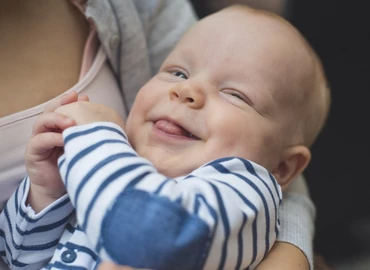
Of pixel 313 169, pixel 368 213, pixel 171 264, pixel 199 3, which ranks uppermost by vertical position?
pixel 171 264

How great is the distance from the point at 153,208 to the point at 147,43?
57cm

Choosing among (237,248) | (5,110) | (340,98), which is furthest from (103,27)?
(340,98)

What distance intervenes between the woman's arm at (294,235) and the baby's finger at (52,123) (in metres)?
0.33

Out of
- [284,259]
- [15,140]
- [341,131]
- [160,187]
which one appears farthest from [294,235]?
[341,131]

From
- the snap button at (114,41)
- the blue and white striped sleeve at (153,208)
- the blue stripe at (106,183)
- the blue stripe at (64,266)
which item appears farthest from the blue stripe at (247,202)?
the snap button at (114,41)

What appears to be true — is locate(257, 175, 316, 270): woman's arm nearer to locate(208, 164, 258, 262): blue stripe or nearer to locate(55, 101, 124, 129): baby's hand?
locate(208, 164, 258, 262): blue stripe

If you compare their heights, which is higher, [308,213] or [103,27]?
[103,27]

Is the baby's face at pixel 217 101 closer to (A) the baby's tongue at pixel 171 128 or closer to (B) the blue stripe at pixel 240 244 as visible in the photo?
(A) the baby's tongue at pixel 171 128

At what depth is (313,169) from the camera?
163 cm

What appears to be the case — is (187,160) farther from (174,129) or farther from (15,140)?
(15,140)

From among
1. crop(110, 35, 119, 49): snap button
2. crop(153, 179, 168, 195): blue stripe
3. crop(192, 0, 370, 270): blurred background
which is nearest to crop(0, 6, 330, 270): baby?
crop(153, 179, 168, 195): blue stripe

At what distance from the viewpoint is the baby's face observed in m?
0.75

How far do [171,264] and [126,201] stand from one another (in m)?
0.09

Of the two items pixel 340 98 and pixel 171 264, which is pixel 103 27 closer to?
pixel 171 264
